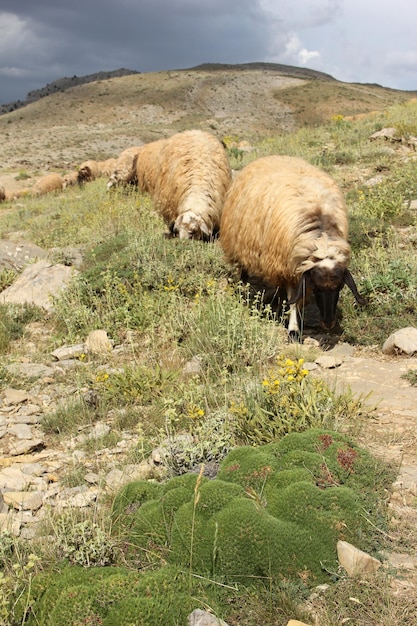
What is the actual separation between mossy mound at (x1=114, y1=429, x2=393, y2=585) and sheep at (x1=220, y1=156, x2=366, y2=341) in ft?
9.17

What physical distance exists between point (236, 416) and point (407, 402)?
1449 millimetres

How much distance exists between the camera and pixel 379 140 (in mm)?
14266

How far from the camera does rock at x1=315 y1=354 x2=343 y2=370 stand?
5.46 metres

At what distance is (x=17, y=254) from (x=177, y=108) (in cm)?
5801

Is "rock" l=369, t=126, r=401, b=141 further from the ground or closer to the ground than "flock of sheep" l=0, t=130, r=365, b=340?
further from the ground

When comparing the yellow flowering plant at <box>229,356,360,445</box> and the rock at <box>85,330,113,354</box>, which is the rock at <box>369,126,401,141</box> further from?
the yellow flowering plant at <box>229,356,360,445</box>

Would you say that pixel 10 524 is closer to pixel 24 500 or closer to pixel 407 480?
pixel 24 500

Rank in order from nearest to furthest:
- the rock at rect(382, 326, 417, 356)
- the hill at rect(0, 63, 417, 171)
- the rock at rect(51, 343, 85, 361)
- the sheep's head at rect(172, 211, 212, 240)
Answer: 1. the rock at rect(382, 326, 417, 356)
2. the rock at rect(51, 343, 85, 361)
3. the sheep's head at rect(172, 211, 212, 240)
4. the hill at rect(0, 63, 417, 171)

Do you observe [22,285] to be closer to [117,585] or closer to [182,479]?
[182,479]

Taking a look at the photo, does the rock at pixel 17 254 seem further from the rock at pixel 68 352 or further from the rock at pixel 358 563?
the rock at pixel 358 563

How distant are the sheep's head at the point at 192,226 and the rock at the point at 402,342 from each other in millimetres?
4332

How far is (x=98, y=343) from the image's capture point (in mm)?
6422

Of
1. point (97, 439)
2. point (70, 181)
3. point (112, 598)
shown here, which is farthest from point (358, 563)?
point (70, 181)

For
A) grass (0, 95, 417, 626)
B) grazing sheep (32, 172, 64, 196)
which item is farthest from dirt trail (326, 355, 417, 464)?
grazing sheep (32, 172, 64, 196)
